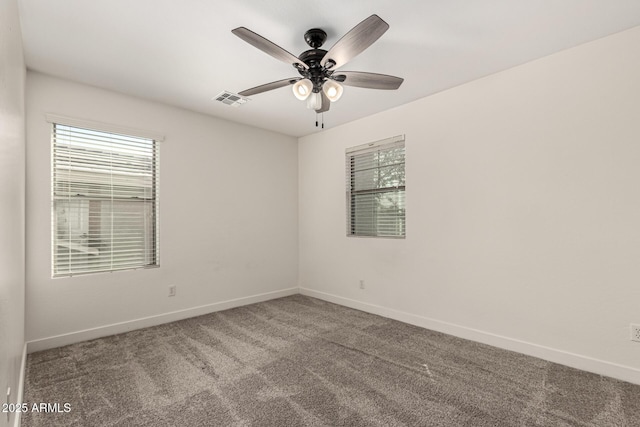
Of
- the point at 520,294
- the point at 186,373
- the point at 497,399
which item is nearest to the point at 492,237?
the point at 520,294

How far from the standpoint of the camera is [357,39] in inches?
72.2

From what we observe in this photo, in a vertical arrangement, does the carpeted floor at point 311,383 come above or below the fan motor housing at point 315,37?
below

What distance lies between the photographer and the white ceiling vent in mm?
3312

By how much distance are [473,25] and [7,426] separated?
3.48 m

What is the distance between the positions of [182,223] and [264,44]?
2588 mm

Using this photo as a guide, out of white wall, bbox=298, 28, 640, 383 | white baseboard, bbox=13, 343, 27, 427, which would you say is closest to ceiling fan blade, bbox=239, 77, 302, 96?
white wall, bbox=298, 28, 640, 383

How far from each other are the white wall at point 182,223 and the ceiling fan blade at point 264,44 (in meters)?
2.25

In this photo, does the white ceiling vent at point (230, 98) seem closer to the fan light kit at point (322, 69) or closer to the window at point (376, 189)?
the fan light kit at point (322, 69)

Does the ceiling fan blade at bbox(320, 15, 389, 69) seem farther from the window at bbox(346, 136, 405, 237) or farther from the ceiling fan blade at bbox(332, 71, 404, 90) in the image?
the window at bbox(346, 136, 405, 237)

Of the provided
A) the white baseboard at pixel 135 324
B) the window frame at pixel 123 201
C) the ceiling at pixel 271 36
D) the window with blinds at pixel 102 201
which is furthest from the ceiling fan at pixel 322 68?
the white baseboard at pixel 135 324

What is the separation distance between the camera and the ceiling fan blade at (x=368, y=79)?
2.25 m

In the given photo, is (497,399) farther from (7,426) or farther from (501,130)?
(7,426)

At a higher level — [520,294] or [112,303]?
[520,294]

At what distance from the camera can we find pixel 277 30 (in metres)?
2.21
